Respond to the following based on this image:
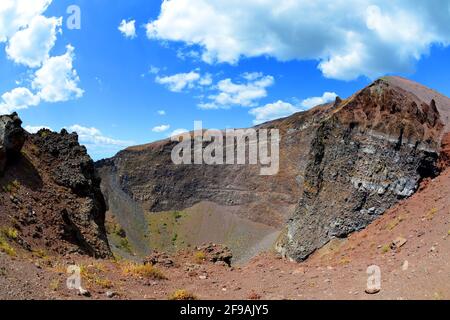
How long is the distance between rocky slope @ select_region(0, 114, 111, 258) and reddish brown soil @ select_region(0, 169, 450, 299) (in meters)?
2.25

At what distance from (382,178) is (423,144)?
8.47 ft

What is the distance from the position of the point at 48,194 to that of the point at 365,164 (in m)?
16.3

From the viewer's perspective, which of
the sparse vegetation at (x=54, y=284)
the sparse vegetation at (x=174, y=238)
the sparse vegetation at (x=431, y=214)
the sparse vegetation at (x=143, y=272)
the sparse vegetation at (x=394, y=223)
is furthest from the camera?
the sparse vegetation at (x=174, y=238)

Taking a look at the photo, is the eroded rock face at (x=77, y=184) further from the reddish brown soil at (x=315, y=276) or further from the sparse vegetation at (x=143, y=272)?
the sparse vegetation at (x=143, y=272)

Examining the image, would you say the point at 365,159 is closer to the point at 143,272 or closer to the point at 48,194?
the point at 143,272

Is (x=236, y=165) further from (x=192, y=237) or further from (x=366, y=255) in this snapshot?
(x=366, y=255)

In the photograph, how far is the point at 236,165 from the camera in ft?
359

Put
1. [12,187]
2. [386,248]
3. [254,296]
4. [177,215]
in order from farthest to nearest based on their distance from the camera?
1. [177,215]
2. [12,187]
3. [386,248]
4. [254,296]

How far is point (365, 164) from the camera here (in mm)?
23156

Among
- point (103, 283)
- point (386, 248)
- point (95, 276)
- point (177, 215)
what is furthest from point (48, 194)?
point (177, 215)

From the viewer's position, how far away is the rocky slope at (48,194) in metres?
17.7

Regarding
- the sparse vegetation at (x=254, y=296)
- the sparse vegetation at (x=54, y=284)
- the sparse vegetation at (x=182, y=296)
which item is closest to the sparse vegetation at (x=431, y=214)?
the sparse vegetation at (x=254, y=296)

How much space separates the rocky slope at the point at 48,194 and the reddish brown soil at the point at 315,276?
225cm
